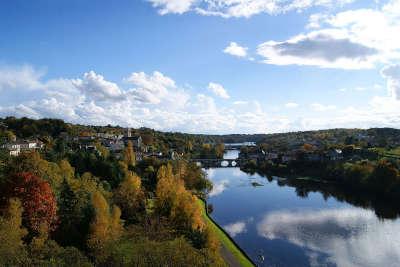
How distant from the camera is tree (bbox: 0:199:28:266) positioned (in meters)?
16.8

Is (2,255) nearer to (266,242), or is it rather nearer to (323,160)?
(266,242)

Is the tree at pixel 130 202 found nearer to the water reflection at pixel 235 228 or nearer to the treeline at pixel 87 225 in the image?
the treeline at pixel 87 225

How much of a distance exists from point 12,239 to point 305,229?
34062 mm

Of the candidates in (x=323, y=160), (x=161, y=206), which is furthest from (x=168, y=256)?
(x=323, y=160)

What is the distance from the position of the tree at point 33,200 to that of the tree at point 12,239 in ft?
4.11

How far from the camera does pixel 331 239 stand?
42875 mm

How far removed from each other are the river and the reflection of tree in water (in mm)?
1422

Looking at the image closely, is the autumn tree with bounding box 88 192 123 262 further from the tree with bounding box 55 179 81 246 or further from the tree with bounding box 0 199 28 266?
the tree with bounding box 0 199 28 266

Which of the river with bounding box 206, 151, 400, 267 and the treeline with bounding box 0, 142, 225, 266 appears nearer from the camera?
the treeline with bounding box 0, 142, 225, 266

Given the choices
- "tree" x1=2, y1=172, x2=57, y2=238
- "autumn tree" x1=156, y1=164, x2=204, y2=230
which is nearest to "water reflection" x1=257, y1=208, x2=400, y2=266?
"autumn tree" x1=156, y1=164, x2=204, y2=230

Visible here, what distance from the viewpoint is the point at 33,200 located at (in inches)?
1149

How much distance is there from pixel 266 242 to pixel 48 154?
30.0m

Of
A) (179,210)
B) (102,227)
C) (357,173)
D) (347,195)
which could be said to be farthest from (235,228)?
(357,173)

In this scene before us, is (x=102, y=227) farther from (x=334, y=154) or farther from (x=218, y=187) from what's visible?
(x=334, y=154)
